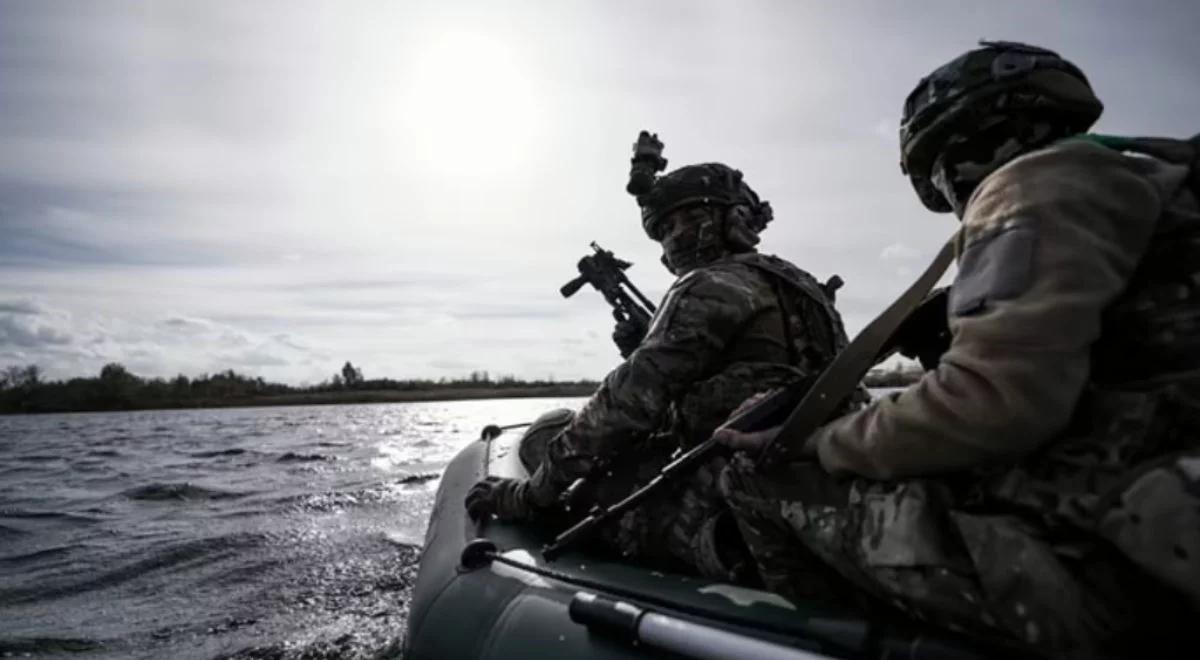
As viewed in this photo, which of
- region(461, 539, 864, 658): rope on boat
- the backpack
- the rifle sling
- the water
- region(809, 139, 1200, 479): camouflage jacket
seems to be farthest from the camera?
the water

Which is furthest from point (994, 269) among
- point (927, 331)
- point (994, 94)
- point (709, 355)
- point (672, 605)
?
point (709, 355)

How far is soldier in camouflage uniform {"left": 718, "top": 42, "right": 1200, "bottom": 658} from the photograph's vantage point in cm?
152

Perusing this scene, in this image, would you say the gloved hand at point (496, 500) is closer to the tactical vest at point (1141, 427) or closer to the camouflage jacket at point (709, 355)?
the camouflage jacket at point (709, 355)

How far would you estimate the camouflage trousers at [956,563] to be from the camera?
1525 millimetres

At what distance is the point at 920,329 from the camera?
2.47 metres

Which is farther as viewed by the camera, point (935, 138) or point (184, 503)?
point (184, 503)

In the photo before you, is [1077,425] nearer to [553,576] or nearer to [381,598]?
[553,576]

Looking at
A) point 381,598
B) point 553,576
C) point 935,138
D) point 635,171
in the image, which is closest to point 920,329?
point 935,138

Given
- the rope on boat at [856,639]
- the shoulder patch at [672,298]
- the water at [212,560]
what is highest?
the shoulder patch at [672,298]

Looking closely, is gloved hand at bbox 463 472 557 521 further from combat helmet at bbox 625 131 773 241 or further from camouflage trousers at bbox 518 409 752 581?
combat helmet at bbox 625 131 773 241

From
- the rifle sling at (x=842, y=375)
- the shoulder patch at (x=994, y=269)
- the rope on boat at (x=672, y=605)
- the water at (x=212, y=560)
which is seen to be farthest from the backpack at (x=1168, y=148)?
the water at (x=212, y=560)

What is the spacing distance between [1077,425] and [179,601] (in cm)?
710

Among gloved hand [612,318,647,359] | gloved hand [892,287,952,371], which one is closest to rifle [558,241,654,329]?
gloved hand [612,318,647,359]

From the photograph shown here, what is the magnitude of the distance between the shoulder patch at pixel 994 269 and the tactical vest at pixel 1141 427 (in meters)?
0.26
